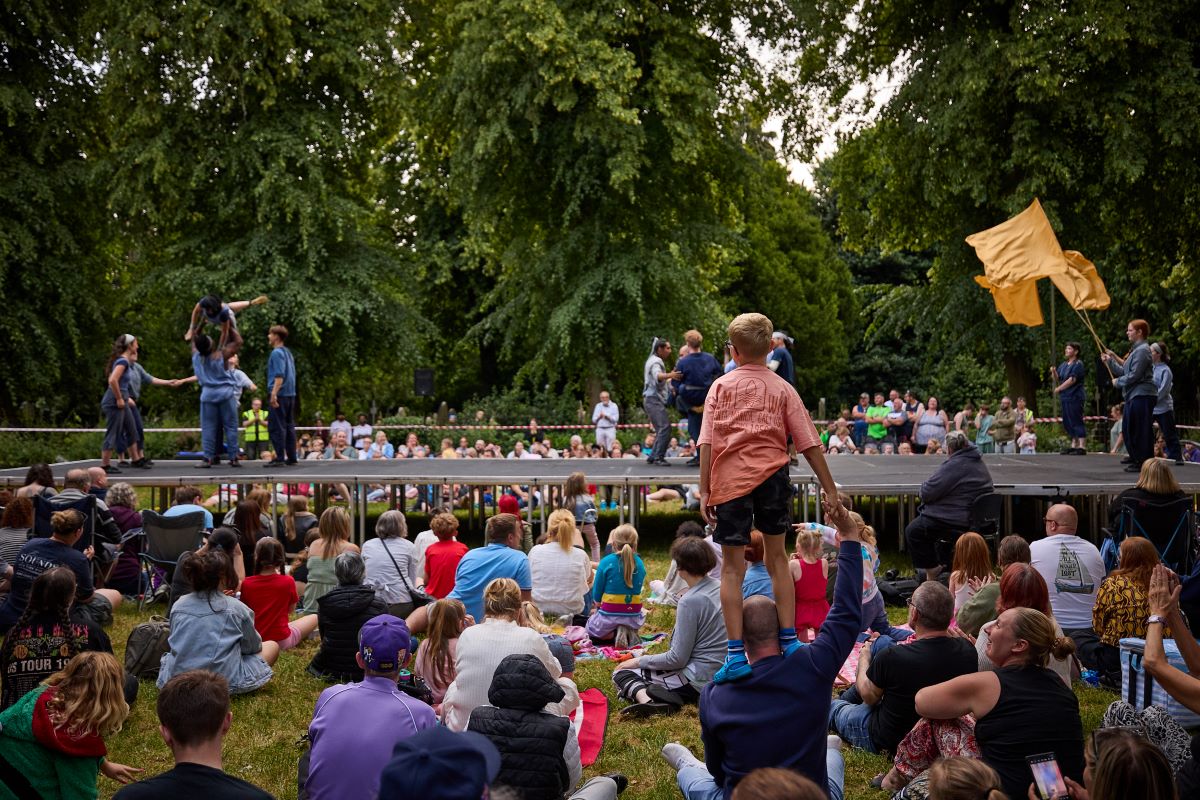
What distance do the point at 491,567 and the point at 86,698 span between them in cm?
380

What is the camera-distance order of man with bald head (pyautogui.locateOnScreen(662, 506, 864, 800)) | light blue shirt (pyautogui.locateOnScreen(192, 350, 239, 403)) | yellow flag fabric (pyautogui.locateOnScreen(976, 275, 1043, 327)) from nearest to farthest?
man with bald head (pyautogui.locateOnScreen(662, 506, 864, 800))
light blue shirt (pyautogui.locateOnScreen(192, 350, 239, 403))
yellow flag fabric (pyautogui.locateOnScreen(976, 275, 1043, 327))

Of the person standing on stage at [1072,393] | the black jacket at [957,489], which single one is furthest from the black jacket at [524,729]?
the person standing on stage at [1072,393]

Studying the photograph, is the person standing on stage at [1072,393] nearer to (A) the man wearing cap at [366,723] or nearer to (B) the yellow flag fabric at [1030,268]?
→ (B) the yellow flag fabric at [1030,268]

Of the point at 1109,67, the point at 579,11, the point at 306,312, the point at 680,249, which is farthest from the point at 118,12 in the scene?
the point at 1109,67

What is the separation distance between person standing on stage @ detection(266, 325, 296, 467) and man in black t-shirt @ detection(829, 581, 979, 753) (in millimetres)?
9773

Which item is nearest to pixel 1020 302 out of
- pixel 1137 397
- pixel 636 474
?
pixel 1137 397

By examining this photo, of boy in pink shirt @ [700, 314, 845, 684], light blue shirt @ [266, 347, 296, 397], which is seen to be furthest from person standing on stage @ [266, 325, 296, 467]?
boy in pink shirt @ [700, 314, 845, 684]

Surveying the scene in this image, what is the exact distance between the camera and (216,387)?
14883 millimetres

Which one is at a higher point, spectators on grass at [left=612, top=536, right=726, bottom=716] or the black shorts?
the black shorts

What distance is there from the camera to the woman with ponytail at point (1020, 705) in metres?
4.66

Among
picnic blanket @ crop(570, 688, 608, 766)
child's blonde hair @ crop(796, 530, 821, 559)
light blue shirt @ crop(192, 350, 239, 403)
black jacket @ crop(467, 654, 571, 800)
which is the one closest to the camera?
black jacket @ crop(467, 654, 571, 800)

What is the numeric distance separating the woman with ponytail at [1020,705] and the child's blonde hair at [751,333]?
186 cm

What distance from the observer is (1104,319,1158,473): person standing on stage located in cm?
1367

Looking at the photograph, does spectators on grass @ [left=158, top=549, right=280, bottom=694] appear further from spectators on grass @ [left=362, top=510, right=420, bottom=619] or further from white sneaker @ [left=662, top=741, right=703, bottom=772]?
white sneaker @ [left=662, top=741, right=703, bottom=772]
